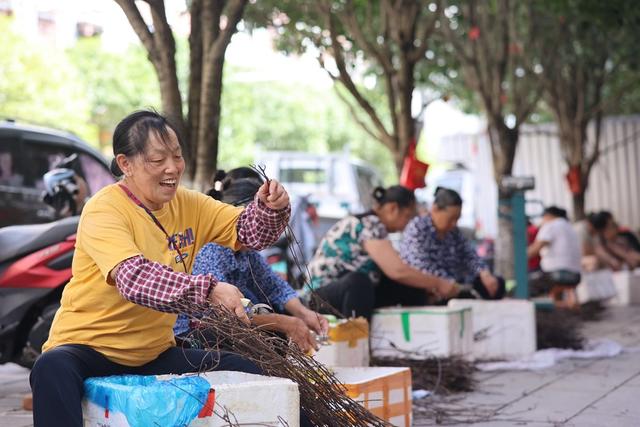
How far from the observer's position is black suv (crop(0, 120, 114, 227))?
745cm

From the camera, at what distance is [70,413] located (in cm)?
331

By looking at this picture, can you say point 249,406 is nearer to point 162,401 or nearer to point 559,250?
point 162,401

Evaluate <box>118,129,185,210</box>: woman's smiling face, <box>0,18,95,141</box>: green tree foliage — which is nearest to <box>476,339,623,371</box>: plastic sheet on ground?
<box>118,129,185,210</box>: woman's smiling face

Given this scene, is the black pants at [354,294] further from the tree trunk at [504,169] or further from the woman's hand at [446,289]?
the tree trunk at [504,169]

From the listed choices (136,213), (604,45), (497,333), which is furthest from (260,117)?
(136,213)

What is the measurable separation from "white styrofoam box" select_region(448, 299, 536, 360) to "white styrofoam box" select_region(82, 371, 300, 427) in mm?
4370

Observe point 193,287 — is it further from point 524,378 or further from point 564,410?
point 524,378

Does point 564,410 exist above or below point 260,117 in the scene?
below

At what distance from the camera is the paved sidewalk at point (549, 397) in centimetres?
550

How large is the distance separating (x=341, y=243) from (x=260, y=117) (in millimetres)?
35315

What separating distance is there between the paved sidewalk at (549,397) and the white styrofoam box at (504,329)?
0.31 metres

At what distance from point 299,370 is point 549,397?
302 centimetres

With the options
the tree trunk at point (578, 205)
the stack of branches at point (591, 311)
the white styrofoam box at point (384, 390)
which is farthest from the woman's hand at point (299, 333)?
the tree trunk at point (578, 205)

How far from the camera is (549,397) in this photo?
630 centimetres
